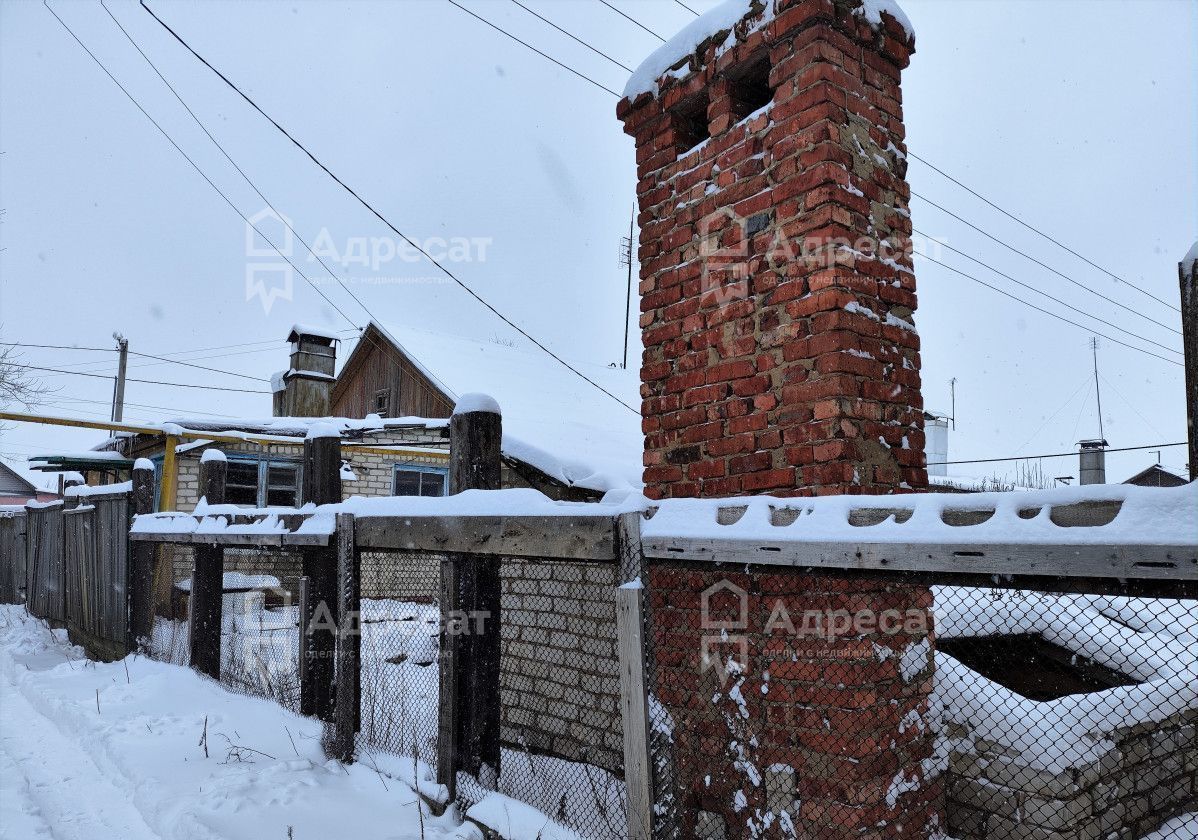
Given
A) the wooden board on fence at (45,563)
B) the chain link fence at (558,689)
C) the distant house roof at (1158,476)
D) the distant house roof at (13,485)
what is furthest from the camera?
the distant house roof at (13,485)

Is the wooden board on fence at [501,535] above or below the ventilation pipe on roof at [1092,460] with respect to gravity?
below

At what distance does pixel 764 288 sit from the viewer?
2.77 meters

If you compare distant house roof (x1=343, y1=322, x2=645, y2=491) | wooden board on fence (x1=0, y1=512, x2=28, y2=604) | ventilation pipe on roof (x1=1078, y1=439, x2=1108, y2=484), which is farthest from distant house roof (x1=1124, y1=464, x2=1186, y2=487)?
wooden board on fence (x1=0, y1=512, x2=28, y2=604)

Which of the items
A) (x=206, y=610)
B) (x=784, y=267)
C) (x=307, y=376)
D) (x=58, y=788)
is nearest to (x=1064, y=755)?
(x=784, y=267)

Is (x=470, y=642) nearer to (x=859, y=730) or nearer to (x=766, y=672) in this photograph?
(x=766, y=672)

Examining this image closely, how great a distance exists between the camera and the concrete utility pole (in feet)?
6.49

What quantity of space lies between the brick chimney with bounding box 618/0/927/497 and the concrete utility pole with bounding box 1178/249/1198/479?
87cm

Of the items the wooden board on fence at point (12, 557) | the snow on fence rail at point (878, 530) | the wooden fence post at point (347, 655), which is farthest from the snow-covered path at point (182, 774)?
the wooden board on fence at point (12, 557)

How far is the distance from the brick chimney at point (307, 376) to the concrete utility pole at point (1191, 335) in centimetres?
1625

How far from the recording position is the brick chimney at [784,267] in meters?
2.58

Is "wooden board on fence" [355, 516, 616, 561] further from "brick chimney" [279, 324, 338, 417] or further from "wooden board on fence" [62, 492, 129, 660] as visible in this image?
"brick chimney" [279, 324, 338, 417]

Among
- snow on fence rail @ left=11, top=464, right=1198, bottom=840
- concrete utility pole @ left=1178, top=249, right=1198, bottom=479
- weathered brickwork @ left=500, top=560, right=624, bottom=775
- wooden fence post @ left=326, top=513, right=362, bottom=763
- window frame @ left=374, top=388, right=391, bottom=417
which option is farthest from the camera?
window frame @ left=374, top=388, right=391, bottom=417

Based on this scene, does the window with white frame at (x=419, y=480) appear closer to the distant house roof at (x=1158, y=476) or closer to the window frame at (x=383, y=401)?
the window frame at (x=383, y=401)

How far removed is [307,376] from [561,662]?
1388 centimetres
